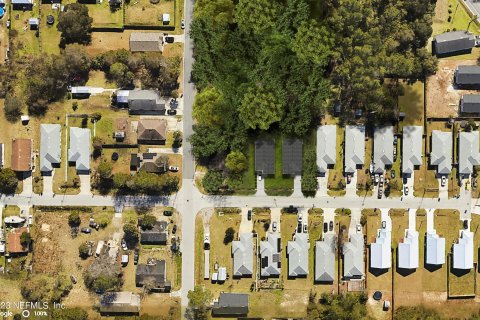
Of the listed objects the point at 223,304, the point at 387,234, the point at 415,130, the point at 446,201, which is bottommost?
the point at 223,304

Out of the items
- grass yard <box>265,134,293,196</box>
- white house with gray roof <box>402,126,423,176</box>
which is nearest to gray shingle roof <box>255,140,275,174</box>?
grass yard <box>265,134,293,196</box>

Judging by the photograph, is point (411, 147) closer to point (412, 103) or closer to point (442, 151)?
point (442, 151)

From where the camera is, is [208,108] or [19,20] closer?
[208,108]

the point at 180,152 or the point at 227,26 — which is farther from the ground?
the point at 227,26

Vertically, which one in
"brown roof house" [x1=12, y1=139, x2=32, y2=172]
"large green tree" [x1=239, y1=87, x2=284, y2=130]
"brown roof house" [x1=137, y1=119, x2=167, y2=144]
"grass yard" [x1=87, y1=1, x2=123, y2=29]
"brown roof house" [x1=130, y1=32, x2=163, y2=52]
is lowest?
"brown roof house" [x1=12, y1=139, x2=32, y2=172]

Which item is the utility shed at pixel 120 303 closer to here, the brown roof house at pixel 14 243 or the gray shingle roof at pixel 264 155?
the brown roof house at pixel 14 243

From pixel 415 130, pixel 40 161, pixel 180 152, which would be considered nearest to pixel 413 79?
pixel 415 130

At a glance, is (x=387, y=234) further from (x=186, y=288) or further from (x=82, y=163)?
(x=82, y=163)

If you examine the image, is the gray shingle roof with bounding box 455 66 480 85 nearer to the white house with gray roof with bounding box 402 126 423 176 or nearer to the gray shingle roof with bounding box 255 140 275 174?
the white house with gray roof with bounding box 402 126 423 176
